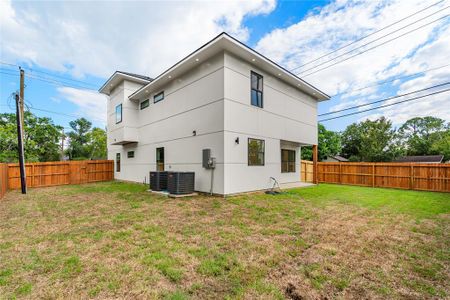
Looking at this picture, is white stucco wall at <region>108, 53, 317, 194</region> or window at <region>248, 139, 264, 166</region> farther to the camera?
window at <region>248, 139, 264, 166</region>

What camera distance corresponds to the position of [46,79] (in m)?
13.6

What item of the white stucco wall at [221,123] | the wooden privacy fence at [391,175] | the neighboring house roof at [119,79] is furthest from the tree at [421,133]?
the neighboring house roof at [119,79]

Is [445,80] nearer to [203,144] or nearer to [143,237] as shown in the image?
[203,144]

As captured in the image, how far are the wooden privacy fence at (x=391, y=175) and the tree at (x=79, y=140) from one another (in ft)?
115

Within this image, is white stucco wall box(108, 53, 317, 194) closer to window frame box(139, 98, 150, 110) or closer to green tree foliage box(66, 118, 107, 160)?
window frame box(139, 98, 150, 110)

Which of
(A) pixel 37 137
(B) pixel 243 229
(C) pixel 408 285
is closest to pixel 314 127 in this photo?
(B) pixel 243 229

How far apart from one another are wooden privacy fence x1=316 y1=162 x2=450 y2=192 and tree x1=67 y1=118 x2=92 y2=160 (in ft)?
115

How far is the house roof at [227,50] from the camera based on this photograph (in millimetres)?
6918

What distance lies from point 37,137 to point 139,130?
754 inches

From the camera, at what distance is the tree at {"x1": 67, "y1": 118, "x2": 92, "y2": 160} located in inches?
1297

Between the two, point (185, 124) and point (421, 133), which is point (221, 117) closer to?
point (185, 124)

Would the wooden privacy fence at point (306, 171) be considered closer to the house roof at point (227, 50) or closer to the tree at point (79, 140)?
the house roof at point (227, 50)

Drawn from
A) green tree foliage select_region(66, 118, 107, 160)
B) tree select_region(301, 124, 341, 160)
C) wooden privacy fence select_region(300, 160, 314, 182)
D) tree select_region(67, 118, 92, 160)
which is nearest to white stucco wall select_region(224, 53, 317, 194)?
wooden privacy fence select_region(300, 160, 314, 182)

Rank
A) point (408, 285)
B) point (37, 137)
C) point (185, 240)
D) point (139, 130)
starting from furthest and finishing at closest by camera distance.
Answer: point (37, 137) < point (139, 130) < point (185, 240) < point (408, 285)
